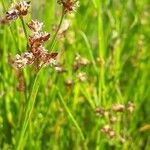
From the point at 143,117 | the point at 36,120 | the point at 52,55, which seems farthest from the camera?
the point at 143,117

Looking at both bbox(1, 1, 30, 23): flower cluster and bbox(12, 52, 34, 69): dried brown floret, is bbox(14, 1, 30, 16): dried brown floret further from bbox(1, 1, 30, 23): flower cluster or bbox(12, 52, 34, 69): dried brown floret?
bbox(12, 52, 34, 69): dried brown floret

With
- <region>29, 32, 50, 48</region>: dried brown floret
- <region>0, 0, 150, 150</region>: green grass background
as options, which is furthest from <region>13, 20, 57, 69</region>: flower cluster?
<region>0, 0, 150, 150</region>: green grass background

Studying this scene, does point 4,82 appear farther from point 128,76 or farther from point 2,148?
point 128,76

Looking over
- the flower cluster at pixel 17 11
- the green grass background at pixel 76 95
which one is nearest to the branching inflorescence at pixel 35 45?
the flower cluster at pixel 17 11

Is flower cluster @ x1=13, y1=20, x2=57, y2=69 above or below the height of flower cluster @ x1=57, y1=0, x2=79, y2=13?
below

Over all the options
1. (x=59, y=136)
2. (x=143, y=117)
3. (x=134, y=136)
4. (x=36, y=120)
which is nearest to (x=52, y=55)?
(x=36, y=120)

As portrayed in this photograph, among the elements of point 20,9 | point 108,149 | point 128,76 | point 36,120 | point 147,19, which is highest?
point 147,19

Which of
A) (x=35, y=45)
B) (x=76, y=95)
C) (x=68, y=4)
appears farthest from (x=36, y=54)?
(x=76, y=95)

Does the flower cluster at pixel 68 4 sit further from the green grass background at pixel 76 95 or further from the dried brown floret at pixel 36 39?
the green grass background at pixel 76 95
